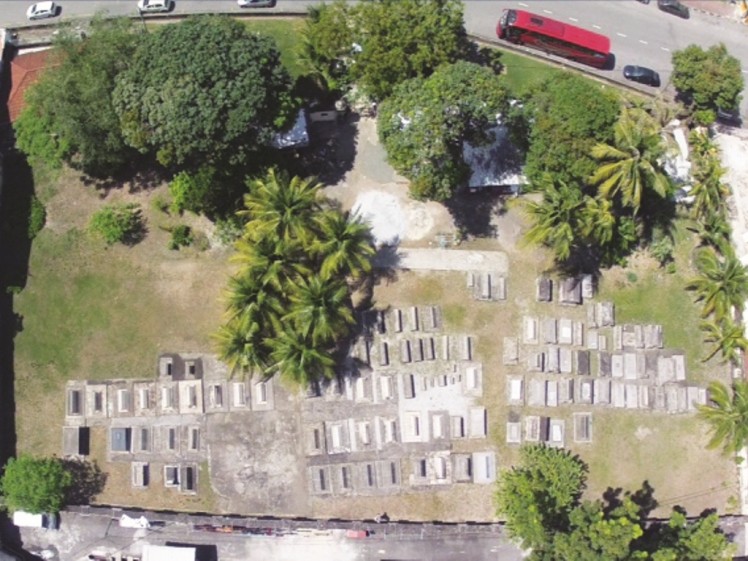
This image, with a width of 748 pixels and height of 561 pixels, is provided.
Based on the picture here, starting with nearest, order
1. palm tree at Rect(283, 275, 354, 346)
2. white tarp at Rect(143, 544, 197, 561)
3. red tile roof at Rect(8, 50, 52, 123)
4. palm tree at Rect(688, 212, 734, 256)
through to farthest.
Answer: palm tree at Rect(283, 275, 354, 346) → white tarp at Rect(143, 544, 197, 561) → palm tree at Rect(688, 212, 734, 256) → red tile roof at Rect(8, 50, 52, 123)

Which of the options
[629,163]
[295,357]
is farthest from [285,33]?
[629,163]

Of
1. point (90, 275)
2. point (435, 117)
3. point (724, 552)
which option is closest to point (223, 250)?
point (90, 275)

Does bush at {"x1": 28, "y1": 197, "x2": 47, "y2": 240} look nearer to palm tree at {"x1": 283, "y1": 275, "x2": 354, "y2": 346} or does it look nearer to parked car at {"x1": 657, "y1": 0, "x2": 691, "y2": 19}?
palm tree at {"x1": 283, "y1": 275, "x2": 354, "y2": 346}

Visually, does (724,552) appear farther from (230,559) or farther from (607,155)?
(230,559)

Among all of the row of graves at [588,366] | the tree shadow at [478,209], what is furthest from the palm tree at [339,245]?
the row of graves at [588,366]

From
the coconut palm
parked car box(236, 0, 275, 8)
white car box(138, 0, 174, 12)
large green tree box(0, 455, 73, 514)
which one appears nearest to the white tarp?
large green tree box(0, 455, 73, 514)
